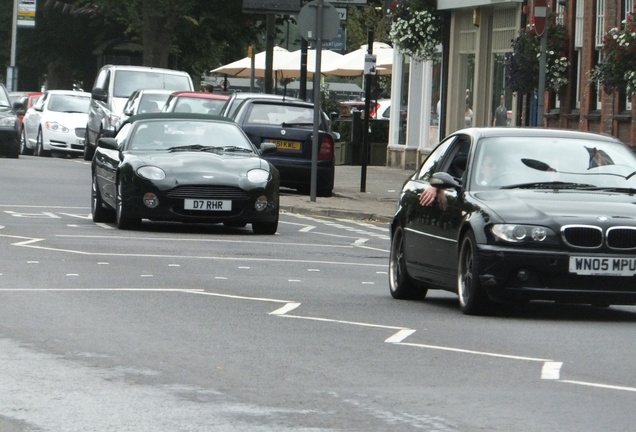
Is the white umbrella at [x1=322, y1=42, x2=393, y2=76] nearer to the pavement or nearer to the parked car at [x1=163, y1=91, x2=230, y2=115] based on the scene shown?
the pavement

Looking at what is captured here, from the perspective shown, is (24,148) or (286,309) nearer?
(286,309)

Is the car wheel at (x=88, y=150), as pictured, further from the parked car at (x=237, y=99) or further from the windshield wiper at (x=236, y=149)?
the windshield wiper at (x=236, y=149)

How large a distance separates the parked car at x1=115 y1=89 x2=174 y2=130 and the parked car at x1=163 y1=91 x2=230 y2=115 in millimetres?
2190

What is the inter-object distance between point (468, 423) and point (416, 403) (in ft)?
2.07

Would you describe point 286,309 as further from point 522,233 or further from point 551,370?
point 551,370

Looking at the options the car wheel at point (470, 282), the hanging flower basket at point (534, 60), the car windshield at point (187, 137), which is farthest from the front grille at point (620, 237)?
the hanging flower basket at point (534, 60)

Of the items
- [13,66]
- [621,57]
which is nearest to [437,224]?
[621,57]

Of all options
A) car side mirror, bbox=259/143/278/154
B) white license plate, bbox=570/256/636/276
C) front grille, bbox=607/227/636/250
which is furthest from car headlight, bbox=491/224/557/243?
car side mirror, bbox=259/143/278/154

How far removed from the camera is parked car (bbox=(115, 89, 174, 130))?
126 feet

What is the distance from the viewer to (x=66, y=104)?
49.7 metres

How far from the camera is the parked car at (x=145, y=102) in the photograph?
38469mm

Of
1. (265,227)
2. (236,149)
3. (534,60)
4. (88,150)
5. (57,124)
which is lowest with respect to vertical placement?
(88,150)

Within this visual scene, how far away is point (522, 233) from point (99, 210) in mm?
11230

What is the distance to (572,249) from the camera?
41.3 feet
